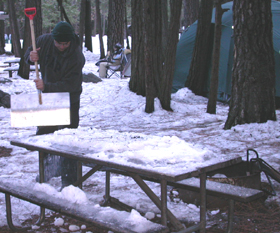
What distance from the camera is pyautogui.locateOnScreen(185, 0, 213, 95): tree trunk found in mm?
10797

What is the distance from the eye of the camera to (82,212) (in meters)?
2.77

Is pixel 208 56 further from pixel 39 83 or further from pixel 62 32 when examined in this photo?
pixel 39 83

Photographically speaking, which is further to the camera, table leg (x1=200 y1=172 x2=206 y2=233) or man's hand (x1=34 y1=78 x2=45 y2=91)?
man's hand (x1=34 y1=78 x2=45 y2=91)

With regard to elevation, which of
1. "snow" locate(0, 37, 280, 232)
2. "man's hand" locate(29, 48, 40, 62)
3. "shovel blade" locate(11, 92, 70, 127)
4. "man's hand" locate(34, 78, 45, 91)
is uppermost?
"man's hand" locate(29, 48, 40, 62)

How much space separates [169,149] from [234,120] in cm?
436

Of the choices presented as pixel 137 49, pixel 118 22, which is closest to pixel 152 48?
pixel 137 49

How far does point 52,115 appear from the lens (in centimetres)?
350

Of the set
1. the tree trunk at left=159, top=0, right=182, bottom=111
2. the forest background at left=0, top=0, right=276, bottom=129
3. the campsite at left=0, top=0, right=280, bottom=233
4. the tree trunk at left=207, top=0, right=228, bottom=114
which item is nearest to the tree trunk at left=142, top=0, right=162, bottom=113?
the forest background at left=0, top=0, right=276, bottom=129

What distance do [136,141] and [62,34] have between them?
1.49 m

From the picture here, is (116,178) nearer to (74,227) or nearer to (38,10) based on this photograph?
(74,227)

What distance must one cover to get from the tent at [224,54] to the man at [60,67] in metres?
6.53

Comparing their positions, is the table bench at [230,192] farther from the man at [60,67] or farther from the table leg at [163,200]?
the man at [60,67]

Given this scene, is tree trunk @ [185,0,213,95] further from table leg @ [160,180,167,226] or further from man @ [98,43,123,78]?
table leg @ [160,180,167,226]

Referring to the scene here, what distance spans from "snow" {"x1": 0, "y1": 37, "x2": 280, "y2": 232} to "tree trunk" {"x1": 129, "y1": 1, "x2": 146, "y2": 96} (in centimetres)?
29
